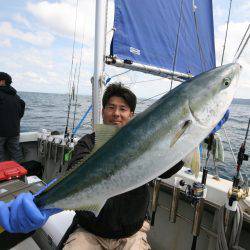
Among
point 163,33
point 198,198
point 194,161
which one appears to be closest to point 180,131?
point 194,161

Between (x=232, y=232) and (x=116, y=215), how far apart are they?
1434 mm

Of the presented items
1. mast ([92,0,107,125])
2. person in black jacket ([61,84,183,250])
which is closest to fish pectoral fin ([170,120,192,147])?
person in black jacket ([61,84,183,250])

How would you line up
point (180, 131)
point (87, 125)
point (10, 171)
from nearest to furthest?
point (180, 131)
point (10, 171)
point (87, 125)

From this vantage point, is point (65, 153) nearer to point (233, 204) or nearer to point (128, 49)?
point (128, 49)

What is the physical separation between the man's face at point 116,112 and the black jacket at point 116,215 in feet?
1.02

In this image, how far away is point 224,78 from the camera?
4.87 feet

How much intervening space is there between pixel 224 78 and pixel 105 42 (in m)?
2.67

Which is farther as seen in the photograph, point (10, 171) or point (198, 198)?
point (10, 171)

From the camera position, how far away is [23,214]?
Result: 6.35 ft

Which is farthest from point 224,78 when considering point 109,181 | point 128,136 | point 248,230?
point 248,230

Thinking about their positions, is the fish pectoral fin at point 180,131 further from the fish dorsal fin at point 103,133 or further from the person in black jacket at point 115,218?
the person in black jacket at point 115,218

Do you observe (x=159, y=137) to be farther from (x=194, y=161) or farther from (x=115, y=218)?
(x=115, y=218)

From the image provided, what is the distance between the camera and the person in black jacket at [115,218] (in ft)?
7.86

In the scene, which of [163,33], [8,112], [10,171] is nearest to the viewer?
[10,171]
